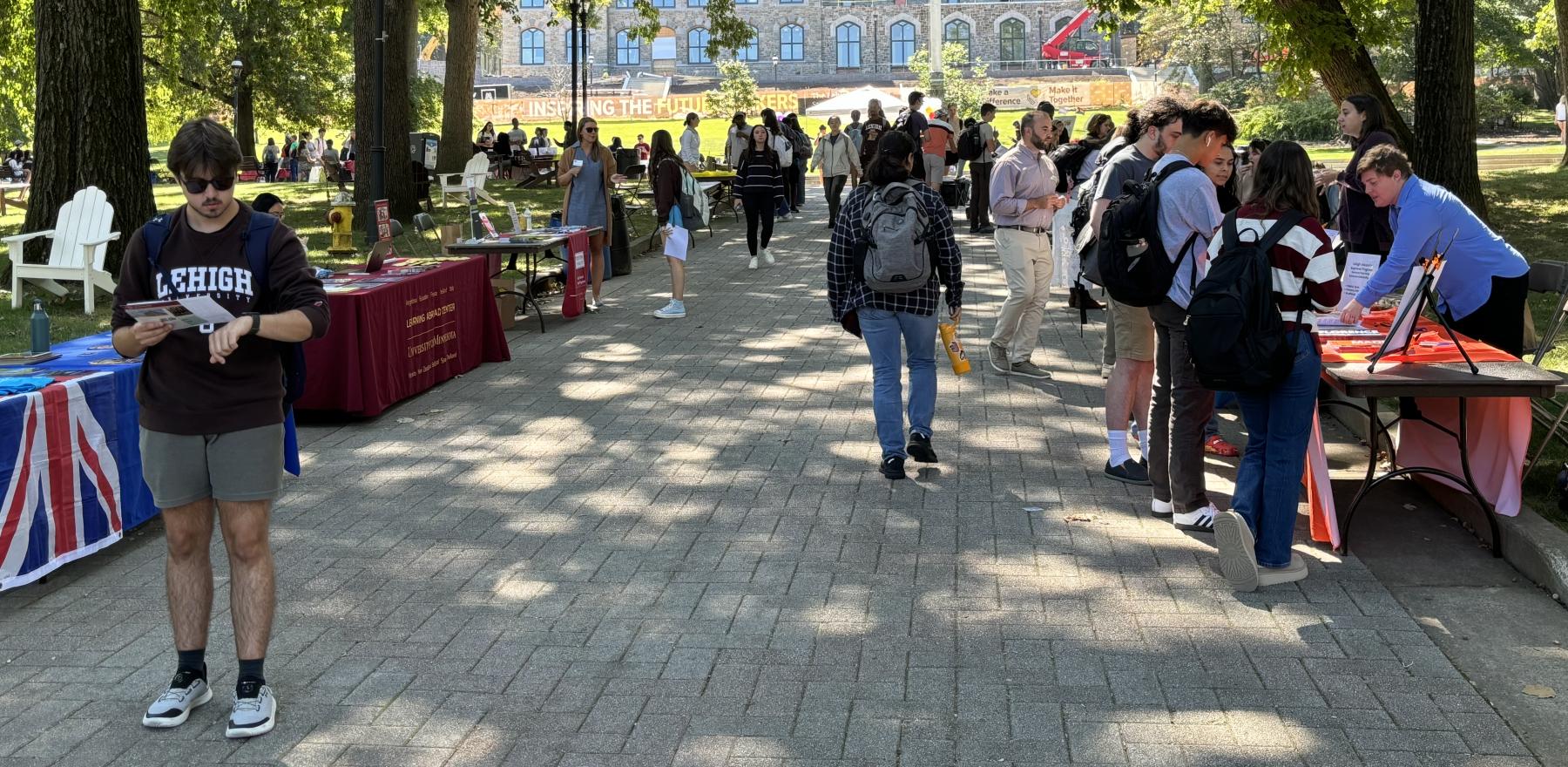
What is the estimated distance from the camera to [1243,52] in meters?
73.4

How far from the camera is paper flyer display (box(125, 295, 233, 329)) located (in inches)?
174

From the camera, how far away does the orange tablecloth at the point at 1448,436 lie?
260 inches

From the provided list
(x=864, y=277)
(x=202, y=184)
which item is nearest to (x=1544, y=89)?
(x=864, y=277)

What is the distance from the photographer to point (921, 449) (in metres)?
8.19

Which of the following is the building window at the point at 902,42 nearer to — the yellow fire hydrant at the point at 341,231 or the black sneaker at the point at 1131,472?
the yellow fire hydrant at the point at 341,231

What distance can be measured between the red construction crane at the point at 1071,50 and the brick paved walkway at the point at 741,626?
332ft

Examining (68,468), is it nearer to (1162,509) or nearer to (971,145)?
(1162,509)

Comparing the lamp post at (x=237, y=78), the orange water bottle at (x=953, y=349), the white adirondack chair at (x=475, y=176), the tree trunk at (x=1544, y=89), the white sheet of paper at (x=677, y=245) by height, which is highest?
the tree trunk at (x=1544, y=89)

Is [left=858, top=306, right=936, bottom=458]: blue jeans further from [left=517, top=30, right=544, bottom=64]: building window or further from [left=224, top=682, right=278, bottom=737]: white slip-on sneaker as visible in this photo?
[left=517, top=30, right=544, bottom=64]: building window

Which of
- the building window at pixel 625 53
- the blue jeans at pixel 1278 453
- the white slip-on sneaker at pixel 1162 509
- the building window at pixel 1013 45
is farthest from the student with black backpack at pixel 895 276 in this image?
the building window at pixel 625 53

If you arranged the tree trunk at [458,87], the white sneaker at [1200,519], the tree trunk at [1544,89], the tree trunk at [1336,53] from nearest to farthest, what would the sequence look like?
1. the white sneaker at [1200,519]
2. the tree trunk at [1336,53]
3. the tree trunk at [458,87]
4. the tree trunk at [1544,89]

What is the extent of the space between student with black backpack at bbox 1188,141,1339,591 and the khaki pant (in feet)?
15.3

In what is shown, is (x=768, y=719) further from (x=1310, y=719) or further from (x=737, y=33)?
(x=737, y=33)

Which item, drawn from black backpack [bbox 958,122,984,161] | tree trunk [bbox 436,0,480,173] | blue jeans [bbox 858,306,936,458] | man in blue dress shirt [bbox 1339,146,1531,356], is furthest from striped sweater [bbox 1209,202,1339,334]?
tree trunk [bbox 436,0,480,173]
